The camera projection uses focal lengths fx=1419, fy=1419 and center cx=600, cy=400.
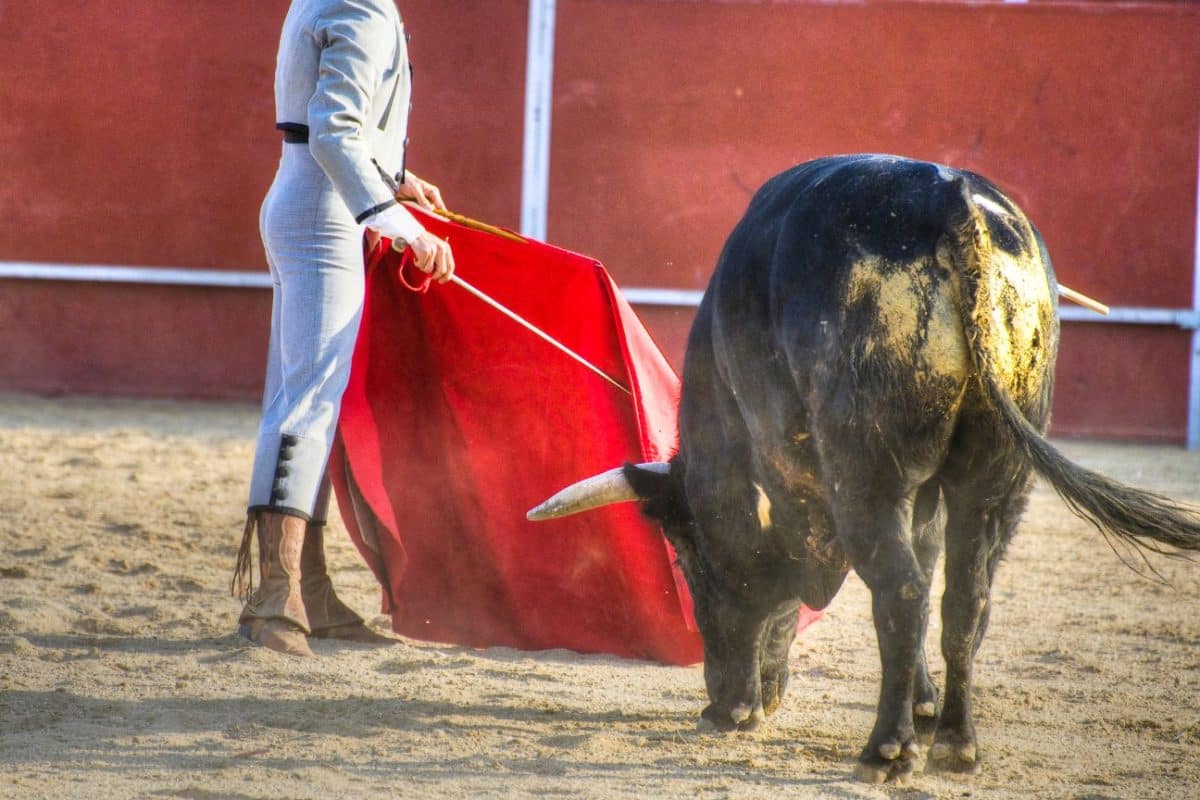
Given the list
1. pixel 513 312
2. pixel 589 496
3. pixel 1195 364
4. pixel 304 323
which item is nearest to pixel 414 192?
pixel 513 312

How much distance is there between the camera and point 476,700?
3.01m

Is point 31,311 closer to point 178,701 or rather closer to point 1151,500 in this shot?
point 178,701

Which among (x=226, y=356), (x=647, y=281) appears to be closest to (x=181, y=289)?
(x=226, y=356)

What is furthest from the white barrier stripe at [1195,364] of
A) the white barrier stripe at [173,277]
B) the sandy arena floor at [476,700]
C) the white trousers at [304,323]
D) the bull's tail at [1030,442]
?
the white trousers at [304,323]

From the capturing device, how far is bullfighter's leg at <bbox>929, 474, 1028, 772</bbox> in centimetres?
247

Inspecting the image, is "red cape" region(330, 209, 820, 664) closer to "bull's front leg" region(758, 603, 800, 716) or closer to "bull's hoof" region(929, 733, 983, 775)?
"bull's front leg" region(758, 603, 800, 716)

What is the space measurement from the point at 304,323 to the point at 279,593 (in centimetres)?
60

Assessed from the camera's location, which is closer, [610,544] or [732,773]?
[732,773]

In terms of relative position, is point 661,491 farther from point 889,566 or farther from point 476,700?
point 889,566

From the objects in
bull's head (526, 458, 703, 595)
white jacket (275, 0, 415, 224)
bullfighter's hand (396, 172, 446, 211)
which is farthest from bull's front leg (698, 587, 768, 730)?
bullfighter's hand (396, 172, 446, 211)

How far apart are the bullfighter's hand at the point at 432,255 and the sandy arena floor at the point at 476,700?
0.91m

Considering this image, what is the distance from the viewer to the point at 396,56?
3186 millimetres

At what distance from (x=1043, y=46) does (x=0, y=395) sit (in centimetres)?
587

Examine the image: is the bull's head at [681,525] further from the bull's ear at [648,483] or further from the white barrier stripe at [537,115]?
the white barrier stripe at [537,115]
